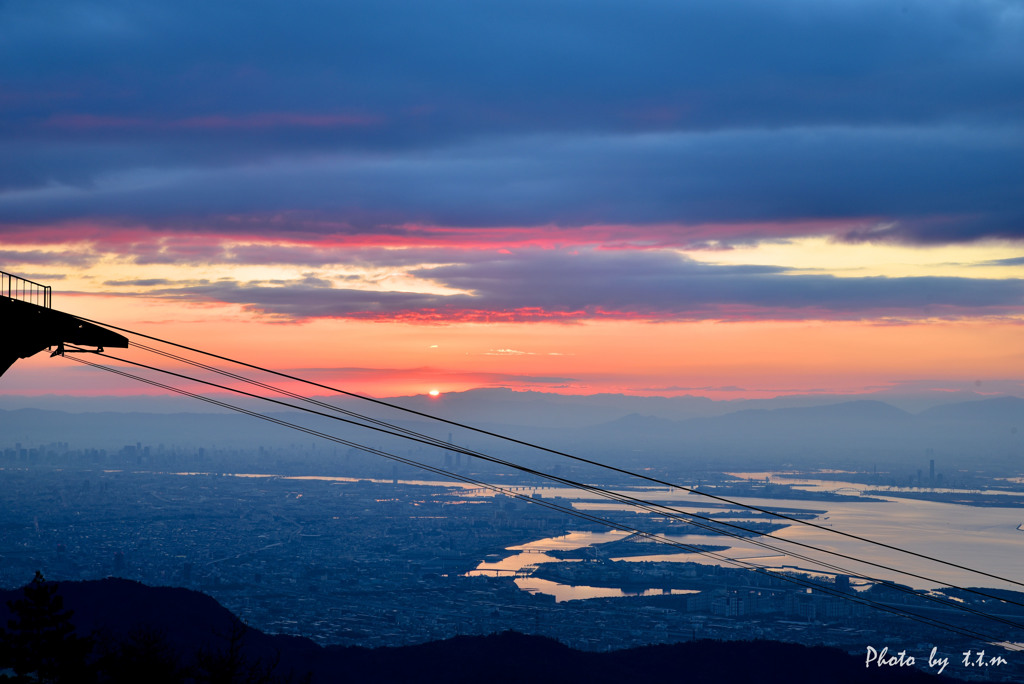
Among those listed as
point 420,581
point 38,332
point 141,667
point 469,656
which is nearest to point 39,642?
point 141,667

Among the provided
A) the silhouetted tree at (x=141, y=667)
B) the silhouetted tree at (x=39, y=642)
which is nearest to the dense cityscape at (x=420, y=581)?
the silhouetted tree at (x=141, y=667)

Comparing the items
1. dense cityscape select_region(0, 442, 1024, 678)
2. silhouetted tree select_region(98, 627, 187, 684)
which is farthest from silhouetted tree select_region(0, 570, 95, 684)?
dense cityscape select_region(0, 442, 1024, 678)

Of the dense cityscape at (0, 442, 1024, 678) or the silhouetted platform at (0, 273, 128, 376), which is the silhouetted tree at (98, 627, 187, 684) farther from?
the dense cityscape at (0, 442, 1024, 678)

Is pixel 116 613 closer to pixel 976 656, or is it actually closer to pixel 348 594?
pixel 348 594

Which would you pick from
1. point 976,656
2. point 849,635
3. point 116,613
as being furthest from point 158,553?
point 976,656

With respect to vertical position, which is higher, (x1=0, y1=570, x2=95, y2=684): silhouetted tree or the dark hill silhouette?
(x1=0, y1=570, x2=95, y2=684): silhouetted tree

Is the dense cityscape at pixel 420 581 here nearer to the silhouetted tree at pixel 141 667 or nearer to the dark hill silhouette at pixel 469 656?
the dark hill silhouette at pixel 469 656

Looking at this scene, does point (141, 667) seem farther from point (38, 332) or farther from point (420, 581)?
point (420, 581)

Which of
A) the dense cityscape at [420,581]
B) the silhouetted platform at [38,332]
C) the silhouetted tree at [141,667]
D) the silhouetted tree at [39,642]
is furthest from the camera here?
the dense cityscape at [420,581]

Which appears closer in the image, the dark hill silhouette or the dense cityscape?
the dark hill silhouette
